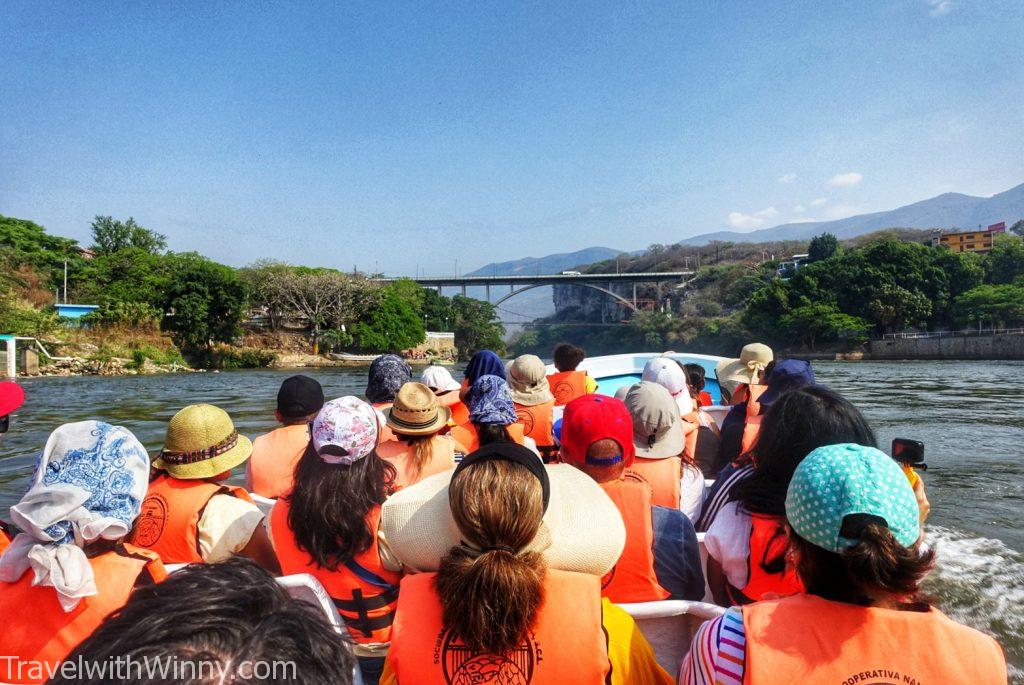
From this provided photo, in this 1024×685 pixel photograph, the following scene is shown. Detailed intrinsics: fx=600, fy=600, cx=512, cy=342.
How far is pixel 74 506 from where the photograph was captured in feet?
4.25

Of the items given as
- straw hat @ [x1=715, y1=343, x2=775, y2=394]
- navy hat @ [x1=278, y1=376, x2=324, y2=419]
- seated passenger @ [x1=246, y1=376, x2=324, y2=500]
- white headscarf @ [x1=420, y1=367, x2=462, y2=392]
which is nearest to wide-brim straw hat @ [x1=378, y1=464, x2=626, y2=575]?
seated passenger @ [x1=246, y1=376, x2=324, y2=500]

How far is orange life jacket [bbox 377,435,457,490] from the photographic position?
2.62 meters

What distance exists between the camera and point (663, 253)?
4412 inches

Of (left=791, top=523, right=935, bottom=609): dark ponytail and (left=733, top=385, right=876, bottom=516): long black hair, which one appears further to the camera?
(left=733, top=385, right=876, bottom=516): long black hair

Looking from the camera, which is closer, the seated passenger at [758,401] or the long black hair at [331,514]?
the long black hair at [331,514]

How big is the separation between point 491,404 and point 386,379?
4.41 feet

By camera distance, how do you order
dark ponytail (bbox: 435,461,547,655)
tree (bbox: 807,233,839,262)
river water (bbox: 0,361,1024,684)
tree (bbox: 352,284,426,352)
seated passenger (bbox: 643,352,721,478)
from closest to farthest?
dark ponytail (bbox: 435,461,547,655) → river water (bbox: 0,361,1024,684) → seated passenger (bbox: 643,352,721,478) → tree (bbox: 352,284,426,352) → tree (bbox: 807,233,839,262)

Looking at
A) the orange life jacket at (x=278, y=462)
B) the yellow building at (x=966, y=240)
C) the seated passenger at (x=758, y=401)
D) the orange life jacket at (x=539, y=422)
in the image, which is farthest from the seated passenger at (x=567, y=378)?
the yellow building at (x=966, y=240)

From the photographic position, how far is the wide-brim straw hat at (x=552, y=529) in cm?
128

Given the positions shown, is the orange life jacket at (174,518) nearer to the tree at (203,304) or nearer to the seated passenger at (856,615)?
the seated passenger at (856,615)

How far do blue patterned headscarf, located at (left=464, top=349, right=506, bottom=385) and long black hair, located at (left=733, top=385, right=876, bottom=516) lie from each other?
7.08 ft

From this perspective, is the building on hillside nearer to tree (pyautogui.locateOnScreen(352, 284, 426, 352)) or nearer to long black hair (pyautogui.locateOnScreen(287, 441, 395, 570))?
tree (pyautogui.locateOnScreen(352, 284, 426, 352))

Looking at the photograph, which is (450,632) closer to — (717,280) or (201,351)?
(201,351)

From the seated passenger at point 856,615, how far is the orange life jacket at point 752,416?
78.4 inches
